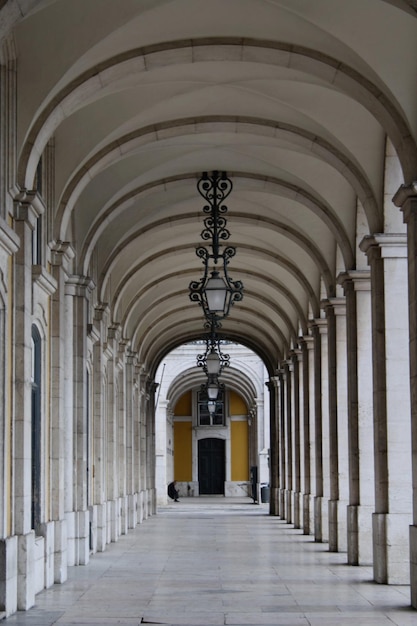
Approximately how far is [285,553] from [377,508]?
4.61 metres

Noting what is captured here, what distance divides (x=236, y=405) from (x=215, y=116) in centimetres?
4635

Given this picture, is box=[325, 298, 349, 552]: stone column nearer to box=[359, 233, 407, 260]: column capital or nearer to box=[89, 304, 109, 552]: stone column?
box=[89, 304, 109, 552]: stone column

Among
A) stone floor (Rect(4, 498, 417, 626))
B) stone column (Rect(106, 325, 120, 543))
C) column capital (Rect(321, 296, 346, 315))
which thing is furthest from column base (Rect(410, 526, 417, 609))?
stone column (Rect(106, 325, 120, 543))

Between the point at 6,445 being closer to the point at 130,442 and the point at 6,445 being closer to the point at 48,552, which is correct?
the point at 48,552

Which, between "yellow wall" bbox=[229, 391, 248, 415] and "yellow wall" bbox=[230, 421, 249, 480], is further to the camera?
"yellow wall" bbox=[229, 391, 248, 415]

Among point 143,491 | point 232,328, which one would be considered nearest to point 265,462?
point 232,328

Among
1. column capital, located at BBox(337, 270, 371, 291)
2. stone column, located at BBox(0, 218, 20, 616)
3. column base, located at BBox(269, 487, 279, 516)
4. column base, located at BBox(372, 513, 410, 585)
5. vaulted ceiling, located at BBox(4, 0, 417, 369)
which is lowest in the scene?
column base, located at BBox(269, 487, 279, 516)

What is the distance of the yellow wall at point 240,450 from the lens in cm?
5966

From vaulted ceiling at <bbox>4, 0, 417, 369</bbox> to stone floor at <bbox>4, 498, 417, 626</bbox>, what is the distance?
4387 millimetres

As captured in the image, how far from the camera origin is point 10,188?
447 inches

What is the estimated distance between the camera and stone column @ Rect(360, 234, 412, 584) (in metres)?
13.5

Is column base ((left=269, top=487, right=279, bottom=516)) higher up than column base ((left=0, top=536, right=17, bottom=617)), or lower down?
lower down

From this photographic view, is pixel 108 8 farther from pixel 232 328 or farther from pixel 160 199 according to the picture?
pixel 232 328

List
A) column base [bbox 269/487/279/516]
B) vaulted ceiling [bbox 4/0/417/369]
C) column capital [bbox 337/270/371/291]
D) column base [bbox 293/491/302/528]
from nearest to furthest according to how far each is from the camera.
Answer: vaulted ceiling [bbox 4/0/417/369]
column capital [bbox 337/270/371/291]
column base [bbox 293/491/302/528]
column base [bbox 269/487/279/516]
